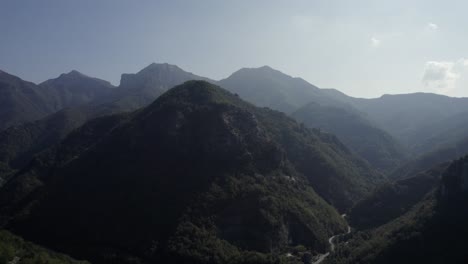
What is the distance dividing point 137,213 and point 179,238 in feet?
73.8

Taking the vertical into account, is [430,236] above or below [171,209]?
below

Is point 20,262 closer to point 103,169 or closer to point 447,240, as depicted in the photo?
point 103,169

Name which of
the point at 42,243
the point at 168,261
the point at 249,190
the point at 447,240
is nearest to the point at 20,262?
the point at 168,261

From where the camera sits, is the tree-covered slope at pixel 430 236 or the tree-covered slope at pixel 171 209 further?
the tree-covered slope at pixel 171 209

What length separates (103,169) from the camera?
193 metres

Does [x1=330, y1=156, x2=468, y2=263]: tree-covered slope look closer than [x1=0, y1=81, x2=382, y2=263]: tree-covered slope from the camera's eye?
Yes

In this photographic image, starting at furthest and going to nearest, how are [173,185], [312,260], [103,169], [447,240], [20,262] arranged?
[103,169], [173,185], [312,260], [447,240], [20,262]

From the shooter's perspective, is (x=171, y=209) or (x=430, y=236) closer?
(x=430, y=236)

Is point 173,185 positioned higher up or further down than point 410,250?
higher up

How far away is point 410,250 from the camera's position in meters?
138

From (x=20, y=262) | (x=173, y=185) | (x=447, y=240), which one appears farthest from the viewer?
(x=173, y=185)

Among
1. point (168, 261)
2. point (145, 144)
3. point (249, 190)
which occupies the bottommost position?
point (168, 261)

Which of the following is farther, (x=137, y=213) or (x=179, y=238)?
(x=137, y=213)

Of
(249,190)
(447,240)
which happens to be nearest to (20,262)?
(249,190)
